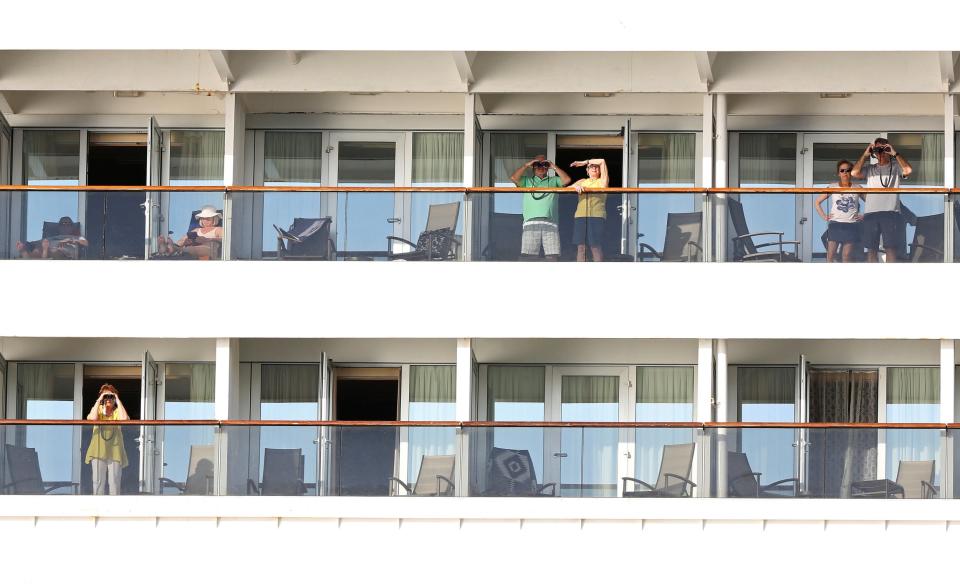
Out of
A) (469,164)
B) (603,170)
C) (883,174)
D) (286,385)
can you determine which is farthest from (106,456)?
(883,174)

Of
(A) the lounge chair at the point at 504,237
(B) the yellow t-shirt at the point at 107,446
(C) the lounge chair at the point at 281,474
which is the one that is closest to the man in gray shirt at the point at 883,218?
(A) the lounge chair at the point at 504,237

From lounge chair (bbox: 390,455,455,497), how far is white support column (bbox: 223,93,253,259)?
3330 mm

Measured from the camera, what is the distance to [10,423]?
27.6m

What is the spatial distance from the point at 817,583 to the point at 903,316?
10.8ft

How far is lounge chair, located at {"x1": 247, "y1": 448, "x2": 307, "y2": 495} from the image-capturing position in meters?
27.4

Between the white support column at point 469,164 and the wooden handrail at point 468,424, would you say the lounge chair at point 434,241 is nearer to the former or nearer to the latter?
the white support column at point 469,164

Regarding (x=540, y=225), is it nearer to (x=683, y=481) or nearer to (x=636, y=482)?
(x=636, y=482)

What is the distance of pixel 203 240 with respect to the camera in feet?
94.0

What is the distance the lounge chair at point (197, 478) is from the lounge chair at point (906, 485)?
6.78 metres

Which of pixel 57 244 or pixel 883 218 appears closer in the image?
pixel 883 218

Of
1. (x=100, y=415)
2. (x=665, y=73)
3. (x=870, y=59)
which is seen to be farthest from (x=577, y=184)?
(x=100, y=415)

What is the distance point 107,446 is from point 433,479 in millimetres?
3504

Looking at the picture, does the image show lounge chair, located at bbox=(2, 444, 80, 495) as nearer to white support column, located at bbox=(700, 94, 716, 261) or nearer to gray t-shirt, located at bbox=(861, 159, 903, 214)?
white support column, located at bbox=(700, 94, 716, 261)

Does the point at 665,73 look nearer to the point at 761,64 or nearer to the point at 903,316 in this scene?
the point at 761,64
